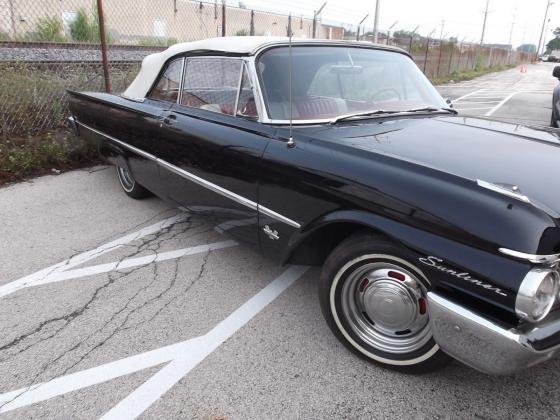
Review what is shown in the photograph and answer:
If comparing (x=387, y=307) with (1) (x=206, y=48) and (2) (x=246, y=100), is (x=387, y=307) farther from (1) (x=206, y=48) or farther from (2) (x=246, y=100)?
(1) (x=206, y=48)

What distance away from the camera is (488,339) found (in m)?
1.80

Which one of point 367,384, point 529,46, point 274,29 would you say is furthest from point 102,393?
point 529,46

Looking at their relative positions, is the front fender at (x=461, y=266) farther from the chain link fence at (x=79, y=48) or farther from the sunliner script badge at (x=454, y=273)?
the chain link fence at (x=79, y=48)

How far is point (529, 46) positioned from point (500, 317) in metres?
147

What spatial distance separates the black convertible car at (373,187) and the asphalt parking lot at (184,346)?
240 mm

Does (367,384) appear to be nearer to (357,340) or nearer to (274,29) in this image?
(357,340)

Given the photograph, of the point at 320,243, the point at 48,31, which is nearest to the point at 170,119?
the point at 320,243

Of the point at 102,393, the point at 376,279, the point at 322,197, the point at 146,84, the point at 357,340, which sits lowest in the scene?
the point at 102,393

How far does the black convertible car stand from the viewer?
71.2 inches

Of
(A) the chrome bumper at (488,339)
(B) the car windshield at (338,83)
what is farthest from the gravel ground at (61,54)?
(A) the chrome bumper at (488,339)

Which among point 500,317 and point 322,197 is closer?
point 500,317

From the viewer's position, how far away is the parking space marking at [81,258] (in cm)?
314

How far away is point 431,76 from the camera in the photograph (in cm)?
2103

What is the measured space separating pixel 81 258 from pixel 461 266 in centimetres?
283
